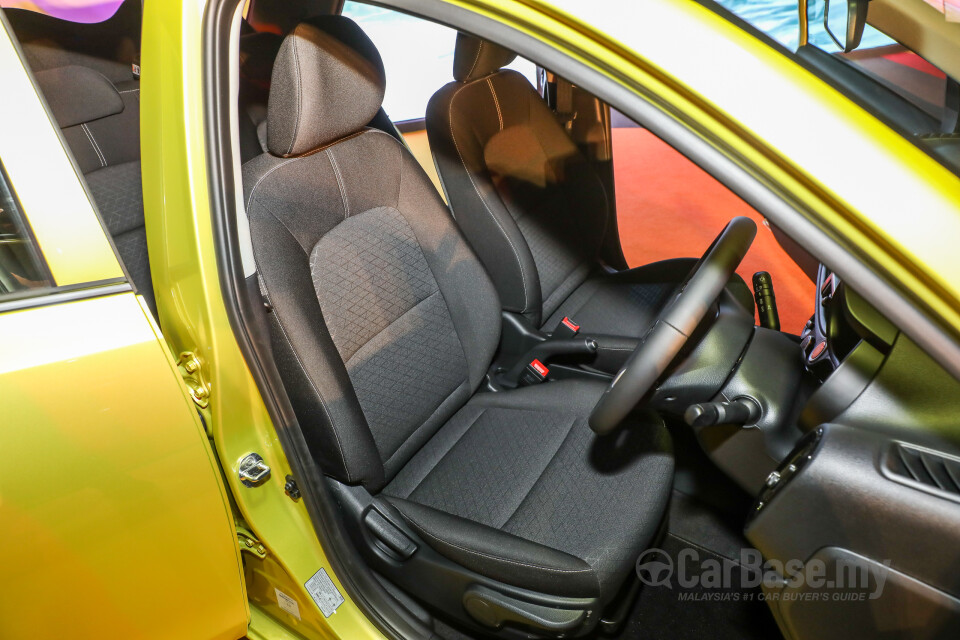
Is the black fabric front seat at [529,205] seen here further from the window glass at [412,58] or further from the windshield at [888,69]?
the window glass at [412,58]

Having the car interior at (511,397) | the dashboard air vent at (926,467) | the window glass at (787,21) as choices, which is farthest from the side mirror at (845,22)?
the dashboard air vent at (926,467)

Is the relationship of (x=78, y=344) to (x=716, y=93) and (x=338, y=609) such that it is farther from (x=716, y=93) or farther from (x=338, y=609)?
(x=716, y=93)

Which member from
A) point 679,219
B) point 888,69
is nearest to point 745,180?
point 888,69

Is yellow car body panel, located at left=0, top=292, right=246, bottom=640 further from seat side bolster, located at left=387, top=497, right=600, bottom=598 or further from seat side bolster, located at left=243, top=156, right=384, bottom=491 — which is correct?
seat side bolster, located at left=387, top=497, right=600, bottom=598

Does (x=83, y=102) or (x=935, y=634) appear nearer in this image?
(x=935, y=634)

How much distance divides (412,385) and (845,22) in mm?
1010

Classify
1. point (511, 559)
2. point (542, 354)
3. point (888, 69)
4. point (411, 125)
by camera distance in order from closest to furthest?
1. point (888, 69)
2. point (511, 559)
3. point (542, 354)
4. point (411, 125)

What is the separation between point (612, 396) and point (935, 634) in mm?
468

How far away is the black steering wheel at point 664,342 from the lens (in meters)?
0.95

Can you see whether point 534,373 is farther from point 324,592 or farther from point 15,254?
point 15,254

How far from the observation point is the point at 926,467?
2.43ft

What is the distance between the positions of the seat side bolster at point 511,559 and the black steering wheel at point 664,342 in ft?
0.89

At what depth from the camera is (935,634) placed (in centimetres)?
75

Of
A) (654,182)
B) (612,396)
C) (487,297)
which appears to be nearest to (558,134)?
(487,297)
